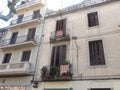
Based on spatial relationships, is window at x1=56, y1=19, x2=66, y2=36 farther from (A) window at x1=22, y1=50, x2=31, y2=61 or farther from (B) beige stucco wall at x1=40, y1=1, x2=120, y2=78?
(A) window at x1=22, y1=50, x2=31, y2=61

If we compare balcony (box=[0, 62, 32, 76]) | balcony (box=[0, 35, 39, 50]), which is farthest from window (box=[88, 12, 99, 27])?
balcony (box=[0, 62, 32, 76])

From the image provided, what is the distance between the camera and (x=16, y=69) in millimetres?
13219

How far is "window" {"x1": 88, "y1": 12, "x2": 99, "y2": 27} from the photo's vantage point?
1235 cm

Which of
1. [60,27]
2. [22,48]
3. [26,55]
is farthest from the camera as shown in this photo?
[22,48]

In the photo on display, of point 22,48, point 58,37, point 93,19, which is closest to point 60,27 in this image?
point 58,37

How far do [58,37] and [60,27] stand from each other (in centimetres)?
150

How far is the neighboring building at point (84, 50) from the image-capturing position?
32.6 feet

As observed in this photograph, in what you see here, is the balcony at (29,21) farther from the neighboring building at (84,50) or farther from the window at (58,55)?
the window at (58,55)

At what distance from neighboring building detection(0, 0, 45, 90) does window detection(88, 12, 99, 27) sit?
18.1 feet

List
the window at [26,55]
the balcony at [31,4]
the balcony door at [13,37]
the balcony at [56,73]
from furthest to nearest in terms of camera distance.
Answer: the balcony at [31,4], the balcony door at [13,37], the window at [26,55], the balcony at [56,73]

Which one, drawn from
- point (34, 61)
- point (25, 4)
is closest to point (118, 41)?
point (34, 61)

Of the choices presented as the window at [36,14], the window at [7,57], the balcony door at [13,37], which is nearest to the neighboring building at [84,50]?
the window at [36,14]

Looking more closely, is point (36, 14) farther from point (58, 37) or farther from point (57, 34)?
point (58, 37)

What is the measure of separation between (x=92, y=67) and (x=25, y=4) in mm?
13727
